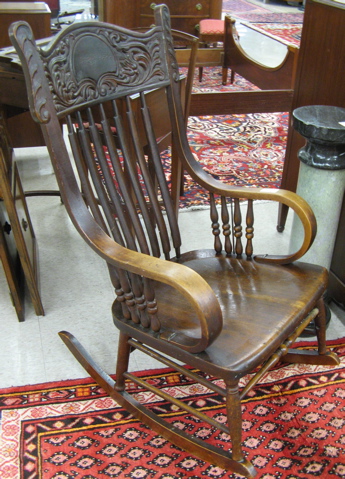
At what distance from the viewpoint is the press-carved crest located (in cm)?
143

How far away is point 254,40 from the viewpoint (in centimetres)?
718

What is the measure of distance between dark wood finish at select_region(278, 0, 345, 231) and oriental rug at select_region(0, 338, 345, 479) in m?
1.17

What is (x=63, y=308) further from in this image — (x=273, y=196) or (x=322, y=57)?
(x=322, y=57)

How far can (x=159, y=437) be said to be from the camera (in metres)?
1.67

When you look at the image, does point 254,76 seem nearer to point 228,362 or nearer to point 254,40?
point 228,362

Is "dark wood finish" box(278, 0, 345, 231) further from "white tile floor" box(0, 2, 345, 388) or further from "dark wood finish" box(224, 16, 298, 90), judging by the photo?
"white tile floor" box(0, 2, 345, 388)

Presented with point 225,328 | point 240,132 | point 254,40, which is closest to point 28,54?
point 225,328

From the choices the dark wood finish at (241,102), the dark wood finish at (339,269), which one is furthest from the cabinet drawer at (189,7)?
the dark wood finish at (339,269)

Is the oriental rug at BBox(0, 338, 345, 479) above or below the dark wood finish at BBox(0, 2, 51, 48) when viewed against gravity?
below

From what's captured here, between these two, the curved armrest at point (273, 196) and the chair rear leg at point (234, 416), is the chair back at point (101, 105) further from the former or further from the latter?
A: the chair rear leg at point (234, 416)

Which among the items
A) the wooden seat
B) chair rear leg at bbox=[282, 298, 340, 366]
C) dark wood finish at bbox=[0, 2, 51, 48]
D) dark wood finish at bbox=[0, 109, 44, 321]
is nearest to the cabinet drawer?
dark wood finish at bbox=[0, 2, 51, 48]

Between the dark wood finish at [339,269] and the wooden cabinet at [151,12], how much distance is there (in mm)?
3393

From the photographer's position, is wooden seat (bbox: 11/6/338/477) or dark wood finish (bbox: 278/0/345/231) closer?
wooden seat (bbox: 11/6/338/477)

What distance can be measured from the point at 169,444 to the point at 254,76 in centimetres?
294
